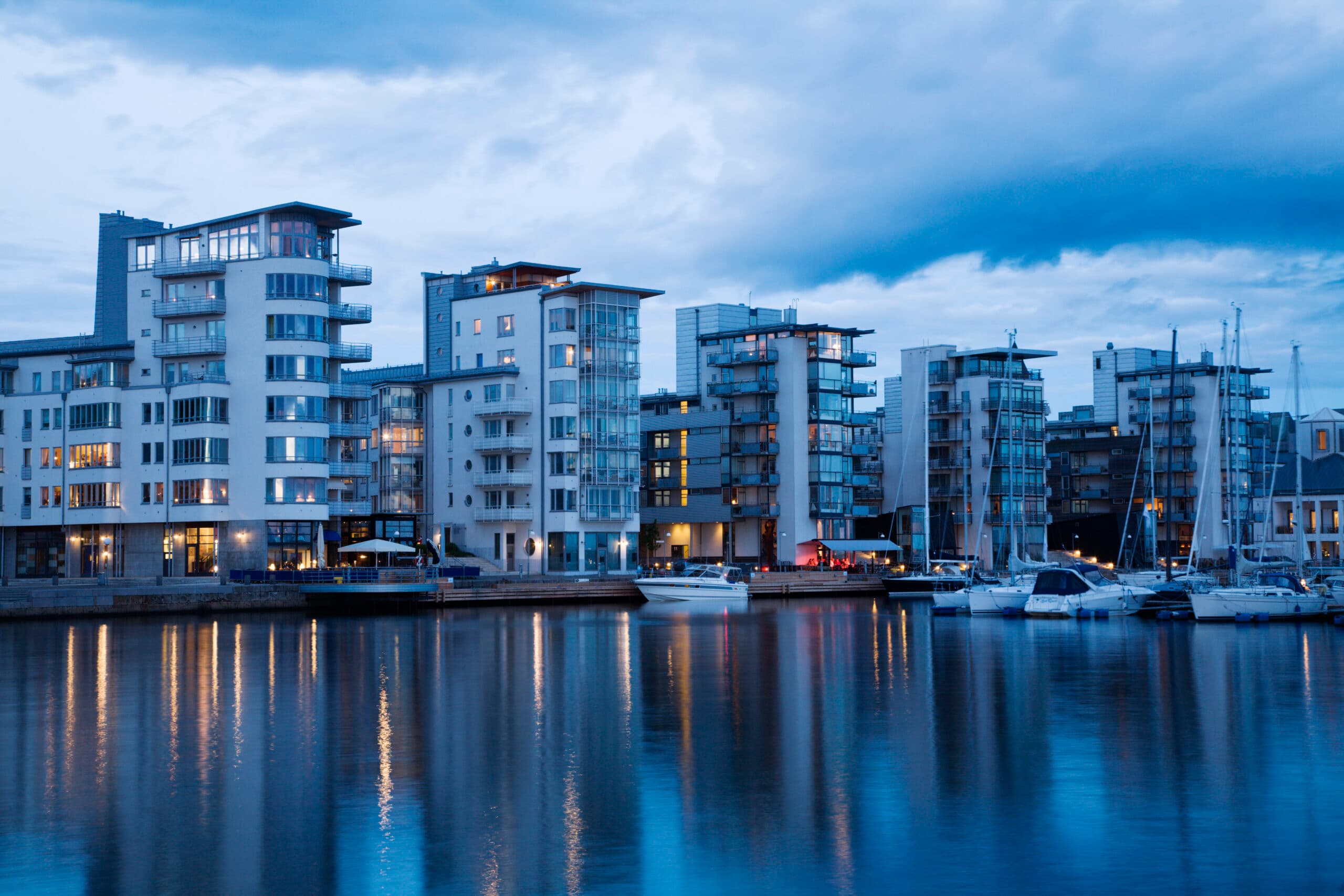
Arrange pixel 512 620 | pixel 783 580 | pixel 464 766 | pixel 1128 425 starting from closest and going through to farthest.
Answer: pixel 464 766
pixel 512 620
pixel 783 580
pixel 1128 425

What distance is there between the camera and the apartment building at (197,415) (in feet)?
314

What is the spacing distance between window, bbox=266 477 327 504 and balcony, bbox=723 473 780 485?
3992 centimetres

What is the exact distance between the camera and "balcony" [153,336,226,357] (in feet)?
316

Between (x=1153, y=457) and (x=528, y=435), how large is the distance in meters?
60.0

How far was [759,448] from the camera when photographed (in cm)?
12294

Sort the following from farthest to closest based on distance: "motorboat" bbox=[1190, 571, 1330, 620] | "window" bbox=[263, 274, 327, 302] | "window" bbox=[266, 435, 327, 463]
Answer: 1. "window" bbox=[263, 274, 327, 302]
2. "window" bbox=[266, 435, 327, 463]
3. "motorboat" bbox=[1190, 571, 1330, 620]

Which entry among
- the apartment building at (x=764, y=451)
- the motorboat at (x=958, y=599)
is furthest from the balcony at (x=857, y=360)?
the motorboat at (x=958, y=599)

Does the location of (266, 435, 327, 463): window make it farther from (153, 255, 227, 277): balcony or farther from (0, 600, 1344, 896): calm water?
(0, 600, 1344, 896): calm water

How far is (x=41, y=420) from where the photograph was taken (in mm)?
101875

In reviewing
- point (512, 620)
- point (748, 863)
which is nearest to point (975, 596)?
point (512, 620)

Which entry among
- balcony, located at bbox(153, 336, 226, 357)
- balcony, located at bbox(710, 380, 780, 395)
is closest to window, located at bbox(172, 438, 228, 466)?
balcony, located at bbox(153, 336, 226, 357)

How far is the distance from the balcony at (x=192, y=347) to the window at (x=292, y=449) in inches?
287

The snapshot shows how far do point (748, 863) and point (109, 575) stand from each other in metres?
89.3

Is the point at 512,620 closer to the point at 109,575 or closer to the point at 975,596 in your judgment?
the point at 975,596
